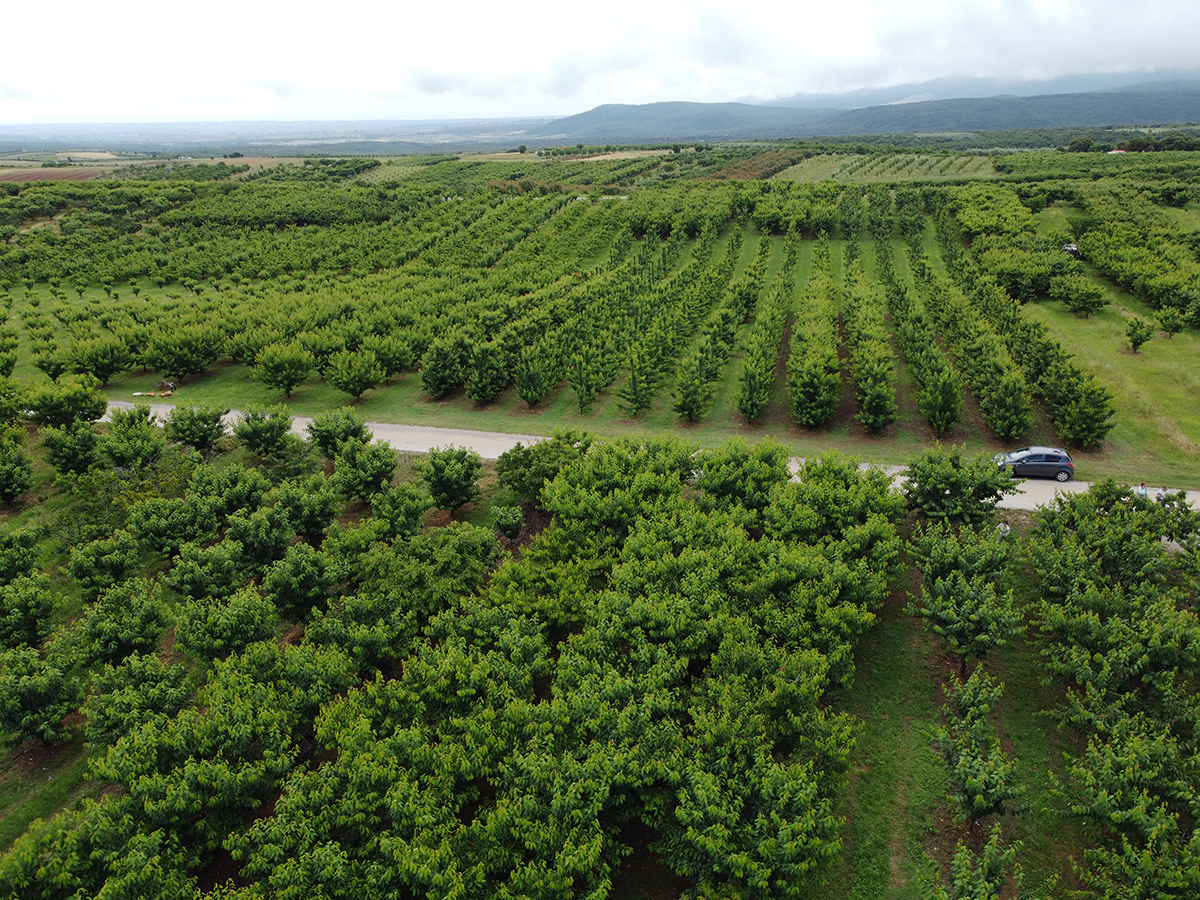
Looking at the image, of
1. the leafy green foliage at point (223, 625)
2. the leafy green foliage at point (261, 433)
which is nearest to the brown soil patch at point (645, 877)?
the leafy green foliage at point (223, 625)

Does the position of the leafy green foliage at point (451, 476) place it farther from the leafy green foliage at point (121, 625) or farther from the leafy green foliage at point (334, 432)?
the leafy green foliage at point (121, 625)

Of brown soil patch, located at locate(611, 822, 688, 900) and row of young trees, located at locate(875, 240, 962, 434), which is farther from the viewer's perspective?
row of young trees, located at locate(875, 240, 962, 434)

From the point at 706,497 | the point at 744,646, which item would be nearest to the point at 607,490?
the point at 706,497

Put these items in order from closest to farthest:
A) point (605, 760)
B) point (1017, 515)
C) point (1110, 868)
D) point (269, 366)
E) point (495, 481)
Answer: point (1110, 868) < point (605, 760) < point (1017, 515) < point (495, 481) < point (269, 366)

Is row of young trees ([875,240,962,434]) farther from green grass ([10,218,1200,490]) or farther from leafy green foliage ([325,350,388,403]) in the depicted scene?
leafy green foliage ([325,350,388,403])

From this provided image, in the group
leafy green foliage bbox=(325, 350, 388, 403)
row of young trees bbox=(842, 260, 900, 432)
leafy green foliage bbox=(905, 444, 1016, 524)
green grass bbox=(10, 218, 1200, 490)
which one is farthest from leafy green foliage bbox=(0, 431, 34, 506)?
row of young trees bbox=(842, 260, 900, 432)

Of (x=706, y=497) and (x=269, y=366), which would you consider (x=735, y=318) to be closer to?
(x=706, y=497)

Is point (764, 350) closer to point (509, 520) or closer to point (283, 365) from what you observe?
point (509, 520)

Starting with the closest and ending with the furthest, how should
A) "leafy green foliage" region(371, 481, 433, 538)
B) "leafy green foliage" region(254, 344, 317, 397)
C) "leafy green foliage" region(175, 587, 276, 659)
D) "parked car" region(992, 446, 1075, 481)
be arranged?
"leafy green foliage" region(175, 587, 276, 659) → "leafy green foliage" region(371, 481, 433, 538) → "parked car" region(992, 446, 1075, 481) → "leafy green foliage" region(254, 344, 317, 397)

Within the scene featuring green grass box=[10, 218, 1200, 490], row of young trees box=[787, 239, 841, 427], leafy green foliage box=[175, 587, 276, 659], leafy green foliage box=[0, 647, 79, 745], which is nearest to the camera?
leafy green foliage box=[0, 647, 79, 745]
